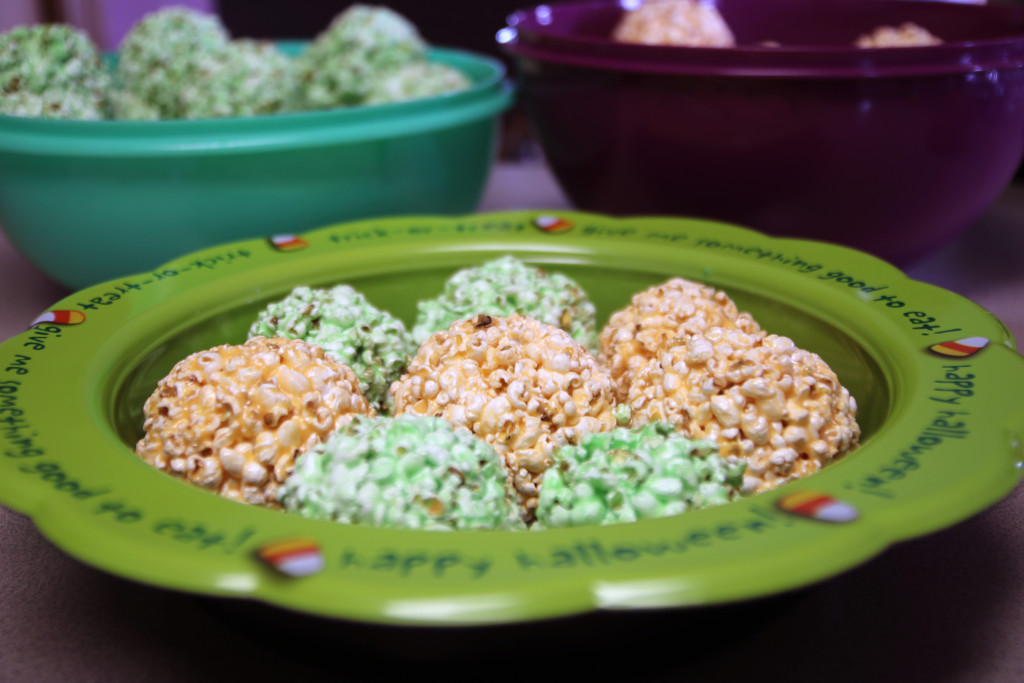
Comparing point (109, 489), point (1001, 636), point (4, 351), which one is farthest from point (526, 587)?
point (4, 351)

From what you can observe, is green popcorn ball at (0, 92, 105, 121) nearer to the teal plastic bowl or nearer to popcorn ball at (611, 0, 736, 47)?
the teal plastic bowl

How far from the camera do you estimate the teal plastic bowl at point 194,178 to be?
1068 millimetres

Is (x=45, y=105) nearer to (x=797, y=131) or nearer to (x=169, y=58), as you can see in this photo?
(x=169, y=58)

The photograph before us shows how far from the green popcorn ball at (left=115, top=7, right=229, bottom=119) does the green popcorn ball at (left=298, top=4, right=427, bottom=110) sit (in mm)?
145

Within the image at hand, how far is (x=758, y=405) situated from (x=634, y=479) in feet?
0.44

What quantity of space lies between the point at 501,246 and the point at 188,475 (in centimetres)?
47

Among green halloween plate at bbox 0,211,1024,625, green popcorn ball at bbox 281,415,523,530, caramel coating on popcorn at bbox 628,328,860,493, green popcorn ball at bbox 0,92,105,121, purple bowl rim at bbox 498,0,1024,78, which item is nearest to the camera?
green halloween plate at bbox 0,211,1024,625

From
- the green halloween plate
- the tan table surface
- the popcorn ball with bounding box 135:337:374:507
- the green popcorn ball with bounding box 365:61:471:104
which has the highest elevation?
the green popcorn ball with bounding box 365:61:471:104

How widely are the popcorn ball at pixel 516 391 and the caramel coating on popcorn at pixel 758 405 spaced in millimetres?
55

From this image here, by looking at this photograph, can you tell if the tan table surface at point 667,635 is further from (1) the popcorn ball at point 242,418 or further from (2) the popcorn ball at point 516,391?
(2) the popcorn ball at point 516,391

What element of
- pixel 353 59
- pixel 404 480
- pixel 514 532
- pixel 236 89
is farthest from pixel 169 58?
pixel 514 532

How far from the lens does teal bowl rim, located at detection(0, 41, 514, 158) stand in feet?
3.48

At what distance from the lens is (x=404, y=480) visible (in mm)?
605

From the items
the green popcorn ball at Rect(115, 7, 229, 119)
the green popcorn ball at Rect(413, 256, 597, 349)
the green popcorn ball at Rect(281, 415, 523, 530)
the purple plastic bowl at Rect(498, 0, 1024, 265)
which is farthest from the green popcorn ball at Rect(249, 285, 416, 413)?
the green popcorn ball at Rect(115, 7, 229, 119)
